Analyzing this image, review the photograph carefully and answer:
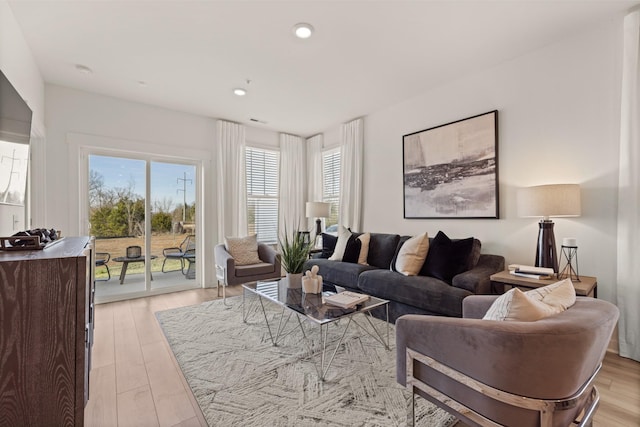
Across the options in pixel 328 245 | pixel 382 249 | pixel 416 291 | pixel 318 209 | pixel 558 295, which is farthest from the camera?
pixel 318 209

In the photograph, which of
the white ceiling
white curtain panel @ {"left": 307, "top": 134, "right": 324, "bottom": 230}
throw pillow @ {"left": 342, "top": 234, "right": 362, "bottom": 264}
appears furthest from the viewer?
white curtain panel @ {"left": 307, "top": 134, "right": 324, "bottom": 230}

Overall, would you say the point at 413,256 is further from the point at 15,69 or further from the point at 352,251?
the point at 15,69

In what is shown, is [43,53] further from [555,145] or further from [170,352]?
[555,145]

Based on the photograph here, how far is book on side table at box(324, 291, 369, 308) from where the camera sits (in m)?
2.21

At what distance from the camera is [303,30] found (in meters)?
2.44

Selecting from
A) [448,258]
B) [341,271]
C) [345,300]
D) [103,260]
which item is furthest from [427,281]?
[103,260]

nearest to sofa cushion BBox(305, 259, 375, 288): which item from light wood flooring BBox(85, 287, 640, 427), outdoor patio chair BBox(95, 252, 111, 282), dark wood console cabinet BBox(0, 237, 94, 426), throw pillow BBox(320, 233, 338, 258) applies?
throw pillow BBox(320, 233, 338, 258)

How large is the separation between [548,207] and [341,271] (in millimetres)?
2152

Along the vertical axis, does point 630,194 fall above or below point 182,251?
above

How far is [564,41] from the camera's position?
8.54ft

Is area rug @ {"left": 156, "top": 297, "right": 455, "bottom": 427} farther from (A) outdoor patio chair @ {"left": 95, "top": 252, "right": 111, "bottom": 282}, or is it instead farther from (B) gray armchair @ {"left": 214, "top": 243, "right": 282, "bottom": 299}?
(A) outdoor patio chair @ {"left": 95, "top": 252, "right": 111, "bottom": 282}

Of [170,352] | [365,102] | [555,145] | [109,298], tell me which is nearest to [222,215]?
[109,298]

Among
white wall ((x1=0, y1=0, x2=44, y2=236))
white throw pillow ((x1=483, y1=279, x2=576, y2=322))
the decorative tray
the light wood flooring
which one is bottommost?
the light wood flooring

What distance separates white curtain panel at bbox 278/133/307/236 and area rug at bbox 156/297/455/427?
2627mm
